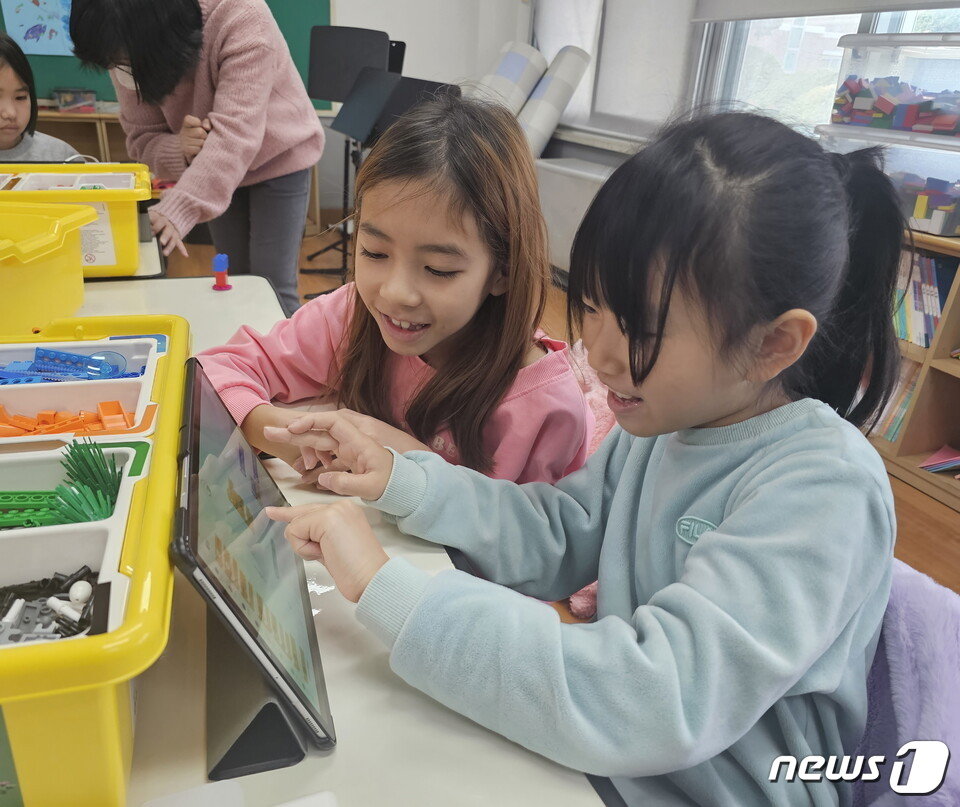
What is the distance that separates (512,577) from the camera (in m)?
0.70

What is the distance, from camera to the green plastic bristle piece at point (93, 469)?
20.5 inches

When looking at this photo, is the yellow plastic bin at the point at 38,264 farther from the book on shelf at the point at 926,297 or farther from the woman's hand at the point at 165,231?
the book on shelf at the point at 926,297

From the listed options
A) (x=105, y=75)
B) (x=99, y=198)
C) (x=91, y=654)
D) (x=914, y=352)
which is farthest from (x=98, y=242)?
(x=105, y=75)

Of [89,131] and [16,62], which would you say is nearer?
[16,62]

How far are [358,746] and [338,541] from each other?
143mm

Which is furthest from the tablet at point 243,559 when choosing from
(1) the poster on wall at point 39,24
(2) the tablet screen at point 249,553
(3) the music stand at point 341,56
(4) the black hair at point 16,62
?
(1) the poster on wall at point 39,24

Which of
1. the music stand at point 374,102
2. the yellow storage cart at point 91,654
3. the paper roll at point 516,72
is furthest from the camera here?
the paper roll at point 516,72

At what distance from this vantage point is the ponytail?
0.60 m

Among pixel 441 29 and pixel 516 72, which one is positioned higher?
pixel 441 29

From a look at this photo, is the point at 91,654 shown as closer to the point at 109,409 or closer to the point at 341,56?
the point at 109,409

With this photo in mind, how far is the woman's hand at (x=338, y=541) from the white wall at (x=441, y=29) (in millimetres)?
4013

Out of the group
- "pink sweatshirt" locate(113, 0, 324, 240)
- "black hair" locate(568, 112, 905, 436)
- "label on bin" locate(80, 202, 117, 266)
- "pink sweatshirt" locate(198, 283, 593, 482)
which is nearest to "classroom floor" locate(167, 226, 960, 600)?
"pink sweatshirt" locate(198, 283, 593, 482)

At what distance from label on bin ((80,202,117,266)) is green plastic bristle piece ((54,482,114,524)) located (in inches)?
37.8

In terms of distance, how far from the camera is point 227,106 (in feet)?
4.98
